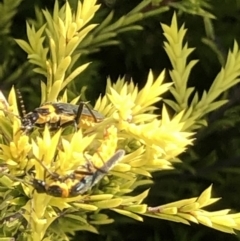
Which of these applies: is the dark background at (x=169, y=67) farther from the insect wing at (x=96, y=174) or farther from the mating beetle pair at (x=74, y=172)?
the insect wing at (x=96, y=174)

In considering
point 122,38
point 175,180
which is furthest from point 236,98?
point 122,38

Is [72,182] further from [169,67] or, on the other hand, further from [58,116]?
[169,67]

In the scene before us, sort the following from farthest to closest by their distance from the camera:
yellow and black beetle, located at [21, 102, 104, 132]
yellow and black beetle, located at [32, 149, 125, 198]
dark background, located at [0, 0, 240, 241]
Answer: dark background, located at [0, 0, 240, 241] → yellow and black beetle, located at [21, 102, 104, 132] → yellow and black beetle, located at [32, 149, 125, 198]

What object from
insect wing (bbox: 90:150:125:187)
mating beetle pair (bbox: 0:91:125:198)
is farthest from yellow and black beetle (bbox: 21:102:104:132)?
insect wing (bbox: 90:150:125:187)

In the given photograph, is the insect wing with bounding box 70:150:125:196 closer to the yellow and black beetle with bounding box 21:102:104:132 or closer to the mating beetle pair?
the mating beetle pair

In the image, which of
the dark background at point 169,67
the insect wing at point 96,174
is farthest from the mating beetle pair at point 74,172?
the dark background at point 169,67

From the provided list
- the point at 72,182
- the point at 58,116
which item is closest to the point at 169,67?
the point at 58,116

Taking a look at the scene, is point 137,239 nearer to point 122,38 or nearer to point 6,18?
point 122,38

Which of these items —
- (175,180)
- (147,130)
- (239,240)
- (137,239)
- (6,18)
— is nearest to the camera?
(147,130)
